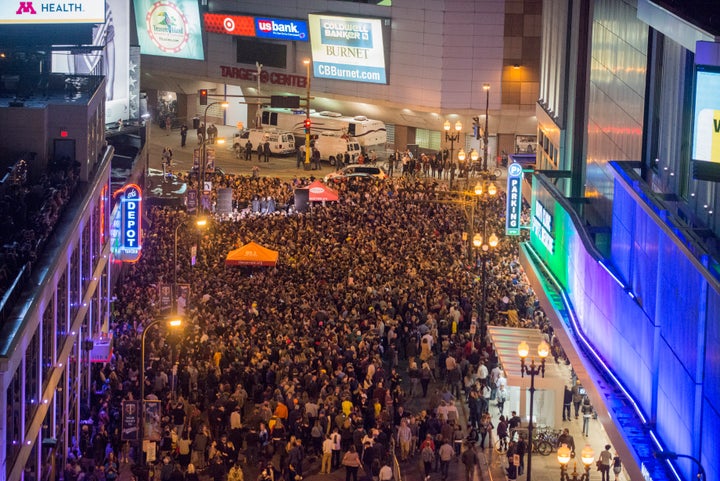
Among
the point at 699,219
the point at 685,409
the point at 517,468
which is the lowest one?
the point at 517,468

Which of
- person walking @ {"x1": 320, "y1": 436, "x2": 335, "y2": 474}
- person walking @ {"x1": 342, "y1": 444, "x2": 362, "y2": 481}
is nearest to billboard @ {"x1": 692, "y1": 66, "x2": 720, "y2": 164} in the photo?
person walking @ {"x1": 342, "y1": 444, "x2": 362, "y2": 481}

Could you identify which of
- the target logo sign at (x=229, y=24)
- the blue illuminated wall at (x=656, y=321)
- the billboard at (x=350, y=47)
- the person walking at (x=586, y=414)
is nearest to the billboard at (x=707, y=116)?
the blue illuminated wall at (x=656, y=321)

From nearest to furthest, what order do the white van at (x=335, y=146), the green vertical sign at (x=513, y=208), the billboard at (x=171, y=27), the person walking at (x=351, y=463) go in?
the person walking at (x=351, y=463) → the green vertical sign at (x=513, y=208) → the white van at (x=335, y=146) → the billboard at (x=171, y=27)

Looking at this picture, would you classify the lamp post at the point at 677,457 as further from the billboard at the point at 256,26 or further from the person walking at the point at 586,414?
the billboard at the point at 256,26

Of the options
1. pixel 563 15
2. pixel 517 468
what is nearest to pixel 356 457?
pixel 517 468

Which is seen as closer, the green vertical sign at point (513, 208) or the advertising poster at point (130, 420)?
the advertising poster at point (130, 420)

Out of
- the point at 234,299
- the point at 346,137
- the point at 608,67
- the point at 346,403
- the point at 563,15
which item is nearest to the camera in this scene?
Result: the point at 346,403

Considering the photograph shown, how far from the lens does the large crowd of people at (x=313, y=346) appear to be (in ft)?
116

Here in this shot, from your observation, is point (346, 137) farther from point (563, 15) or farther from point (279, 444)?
point (279, 444)

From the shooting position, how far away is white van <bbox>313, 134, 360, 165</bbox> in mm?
80875

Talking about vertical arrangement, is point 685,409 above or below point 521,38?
below

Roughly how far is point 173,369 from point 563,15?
855 inches

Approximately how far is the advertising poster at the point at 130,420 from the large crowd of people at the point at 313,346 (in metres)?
0.71

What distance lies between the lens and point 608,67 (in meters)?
42.4
